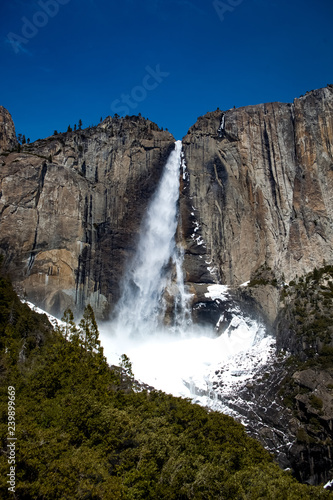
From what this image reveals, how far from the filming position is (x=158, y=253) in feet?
231

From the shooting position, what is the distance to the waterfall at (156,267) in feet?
217

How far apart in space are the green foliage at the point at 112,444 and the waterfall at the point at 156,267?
27524 mm

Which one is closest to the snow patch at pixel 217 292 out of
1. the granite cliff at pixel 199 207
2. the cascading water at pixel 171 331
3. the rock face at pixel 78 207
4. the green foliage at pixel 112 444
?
the cascading water at pixel 171 331

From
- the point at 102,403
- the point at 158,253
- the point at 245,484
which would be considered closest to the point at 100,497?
the point at 245,484

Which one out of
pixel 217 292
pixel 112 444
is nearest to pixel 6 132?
pixel 217 292

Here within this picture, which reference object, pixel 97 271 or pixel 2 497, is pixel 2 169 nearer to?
pixel 97 271

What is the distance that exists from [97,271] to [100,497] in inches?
1914

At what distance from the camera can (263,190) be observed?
66812 millimetres

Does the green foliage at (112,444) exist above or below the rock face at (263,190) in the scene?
below

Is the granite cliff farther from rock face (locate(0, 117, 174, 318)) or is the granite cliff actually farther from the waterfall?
the waterfall

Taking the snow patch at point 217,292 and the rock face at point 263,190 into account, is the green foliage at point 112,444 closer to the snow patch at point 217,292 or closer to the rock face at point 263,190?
the snow patch at point 217,292

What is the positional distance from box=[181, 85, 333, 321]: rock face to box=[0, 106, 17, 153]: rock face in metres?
31.3

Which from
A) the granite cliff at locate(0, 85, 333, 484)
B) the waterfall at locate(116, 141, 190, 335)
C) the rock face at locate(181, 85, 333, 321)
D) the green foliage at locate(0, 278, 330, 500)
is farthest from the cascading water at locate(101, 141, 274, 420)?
the green foliage at locate(0, 278, 330, 500)

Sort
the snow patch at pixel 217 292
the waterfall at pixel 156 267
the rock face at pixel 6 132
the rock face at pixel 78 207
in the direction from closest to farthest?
the snow patch at pixel 217 292
the rock face at pixel 78 207
the waterfall at pixel 156 267
the rock face at pixel 6 132
